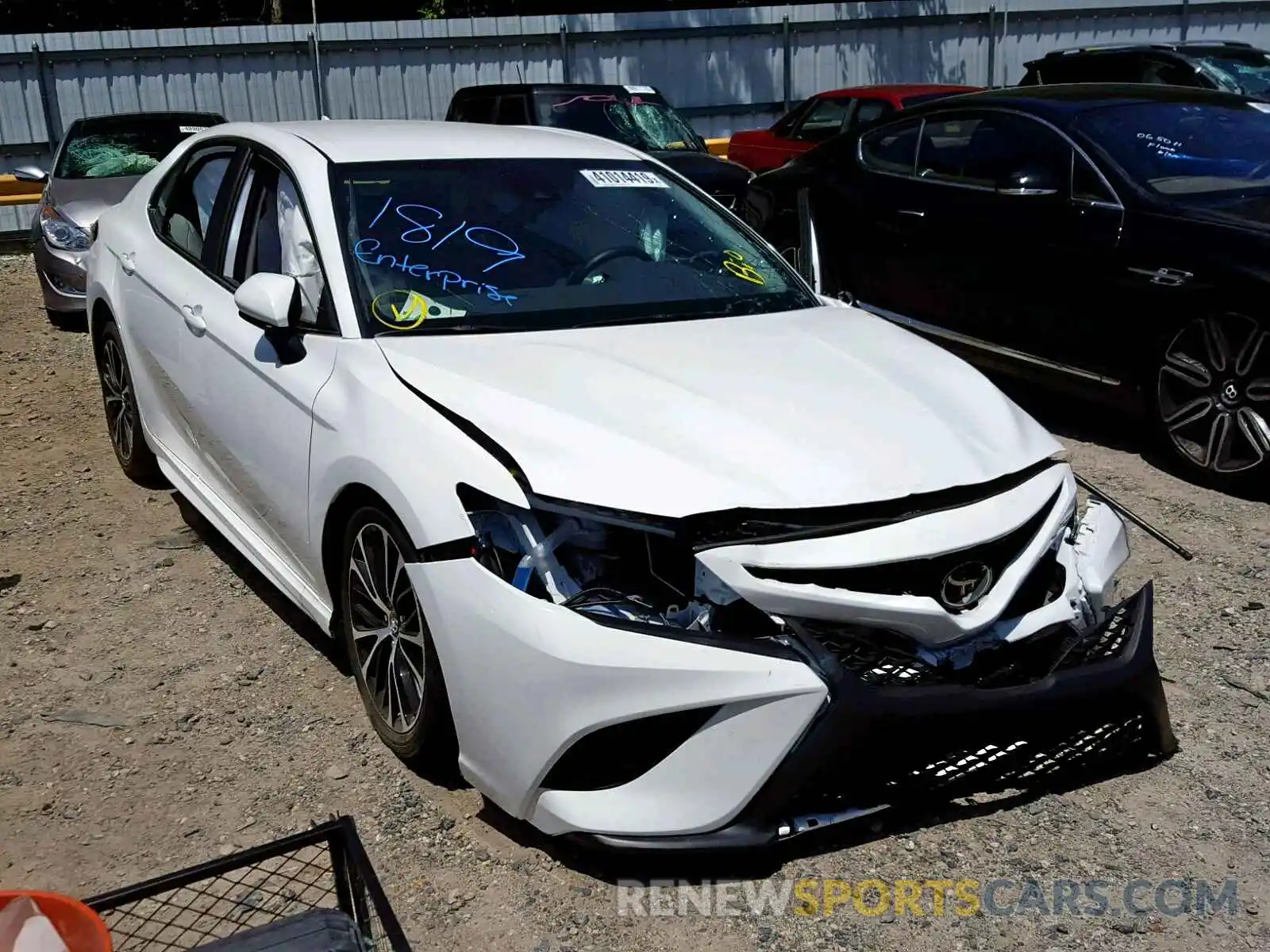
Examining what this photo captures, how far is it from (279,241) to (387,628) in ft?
4.55

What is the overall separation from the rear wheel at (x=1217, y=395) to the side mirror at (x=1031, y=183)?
3.34 feet

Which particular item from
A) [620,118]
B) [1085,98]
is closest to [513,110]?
[620,118]

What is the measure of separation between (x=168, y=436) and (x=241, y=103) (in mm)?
13124

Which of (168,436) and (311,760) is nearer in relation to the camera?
(311,760)

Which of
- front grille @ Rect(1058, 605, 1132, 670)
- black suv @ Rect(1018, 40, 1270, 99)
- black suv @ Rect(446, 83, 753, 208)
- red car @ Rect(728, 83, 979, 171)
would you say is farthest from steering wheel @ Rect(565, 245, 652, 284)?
black suv @ Rect(1018, 40, 1270, 99)

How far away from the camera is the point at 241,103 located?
1678 cm

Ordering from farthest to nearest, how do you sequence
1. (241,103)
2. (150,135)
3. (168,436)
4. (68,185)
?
1. (241,103)
2. (150,135)
3. (68,185)
4. (168,436)

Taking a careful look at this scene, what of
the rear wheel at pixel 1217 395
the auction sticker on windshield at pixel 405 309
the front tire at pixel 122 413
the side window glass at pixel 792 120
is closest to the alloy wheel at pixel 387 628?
the auction sticker on windshield at pixel 405 309

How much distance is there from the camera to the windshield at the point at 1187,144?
585 centimetres

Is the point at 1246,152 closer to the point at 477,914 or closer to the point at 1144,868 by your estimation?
the point at 1144,868

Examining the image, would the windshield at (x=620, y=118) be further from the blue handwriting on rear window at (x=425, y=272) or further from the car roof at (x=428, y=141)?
the blue handwriting on rear window at (x=425, y=272)

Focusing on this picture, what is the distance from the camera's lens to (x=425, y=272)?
3785 millimetres

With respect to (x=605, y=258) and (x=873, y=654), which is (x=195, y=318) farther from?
(x=873, y=654)

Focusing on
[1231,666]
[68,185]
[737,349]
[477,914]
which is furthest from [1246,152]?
[68,185]
